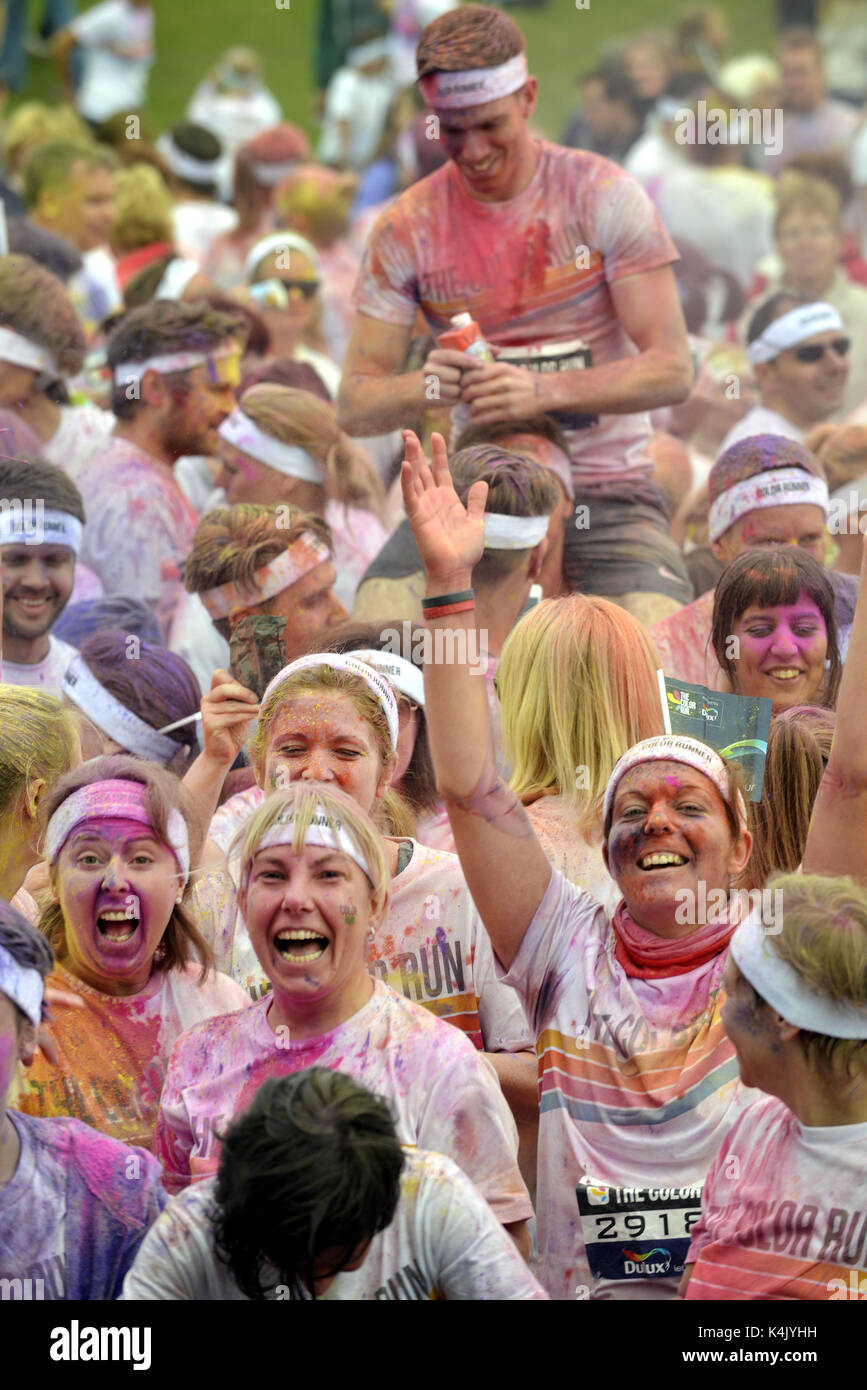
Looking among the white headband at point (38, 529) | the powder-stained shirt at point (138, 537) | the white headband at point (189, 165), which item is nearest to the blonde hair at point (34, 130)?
the white headband at point (189, 165)

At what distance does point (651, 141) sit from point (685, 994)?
31.8 feet

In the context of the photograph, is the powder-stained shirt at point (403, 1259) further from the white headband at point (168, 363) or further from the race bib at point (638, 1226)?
the white headband at point (168, 363)

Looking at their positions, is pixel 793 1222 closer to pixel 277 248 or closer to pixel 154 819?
pixel 154 819

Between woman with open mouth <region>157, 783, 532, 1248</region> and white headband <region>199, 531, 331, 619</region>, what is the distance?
177 centimetres

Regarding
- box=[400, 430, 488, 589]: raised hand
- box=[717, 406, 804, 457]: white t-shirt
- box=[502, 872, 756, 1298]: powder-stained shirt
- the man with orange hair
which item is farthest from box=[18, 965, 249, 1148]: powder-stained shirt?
box=[717, 406, 804, 457]: white t-shirt

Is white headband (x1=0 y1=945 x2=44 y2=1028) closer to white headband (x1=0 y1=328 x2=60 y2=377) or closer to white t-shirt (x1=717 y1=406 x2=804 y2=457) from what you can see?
white headband (x1=0 y1=328 x2=60 y2=377)

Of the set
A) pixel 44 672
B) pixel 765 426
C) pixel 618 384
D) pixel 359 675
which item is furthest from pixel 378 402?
pixel 765 426

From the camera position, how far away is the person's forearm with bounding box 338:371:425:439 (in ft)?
18.9

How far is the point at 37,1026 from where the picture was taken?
10.6 feet

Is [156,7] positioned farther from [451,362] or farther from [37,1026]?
[37,1026]

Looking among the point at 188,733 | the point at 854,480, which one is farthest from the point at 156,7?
the point at 188,733

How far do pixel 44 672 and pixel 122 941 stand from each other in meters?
1.72

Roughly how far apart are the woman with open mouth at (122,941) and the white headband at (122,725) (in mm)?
852

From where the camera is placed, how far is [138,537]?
6273mm
